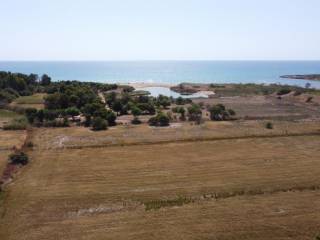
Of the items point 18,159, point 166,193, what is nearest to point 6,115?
point 18,159

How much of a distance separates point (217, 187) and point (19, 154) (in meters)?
18.8

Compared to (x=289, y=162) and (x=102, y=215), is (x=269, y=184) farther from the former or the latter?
(x=102, y=215)

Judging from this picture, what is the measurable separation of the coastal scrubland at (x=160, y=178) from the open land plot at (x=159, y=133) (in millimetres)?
128

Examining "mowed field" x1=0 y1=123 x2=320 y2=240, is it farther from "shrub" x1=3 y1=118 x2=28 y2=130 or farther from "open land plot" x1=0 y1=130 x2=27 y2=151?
"shrub" x1=3 y1=118 x2=28 y2=130

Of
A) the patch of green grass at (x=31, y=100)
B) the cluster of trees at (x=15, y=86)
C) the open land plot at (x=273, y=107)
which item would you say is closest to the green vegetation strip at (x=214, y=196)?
the open land plot at (x=273, y=107)

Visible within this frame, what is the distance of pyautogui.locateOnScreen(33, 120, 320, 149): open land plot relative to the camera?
44.8 m

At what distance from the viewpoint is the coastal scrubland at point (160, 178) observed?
22484mm

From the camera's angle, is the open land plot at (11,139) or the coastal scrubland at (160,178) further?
the open land plot at (11,139)

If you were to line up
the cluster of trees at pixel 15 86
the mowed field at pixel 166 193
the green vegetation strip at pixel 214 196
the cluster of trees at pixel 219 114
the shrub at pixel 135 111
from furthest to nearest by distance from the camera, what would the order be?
1. the cluster of trees at pixel 15 86
2. the shrub at pixel 135 111
3. the cluster of trees at pixel 219 114
4. the green vegetation strip at pixel 214 196
5. the mowed field at pixel 166 193

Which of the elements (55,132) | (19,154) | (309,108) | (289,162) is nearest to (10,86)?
(55,132)

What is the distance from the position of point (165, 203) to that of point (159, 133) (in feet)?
78.6

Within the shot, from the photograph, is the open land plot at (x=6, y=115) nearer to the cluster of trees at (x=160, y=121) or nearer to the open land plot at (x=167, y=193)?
the open land plot at (x=167, y=193)

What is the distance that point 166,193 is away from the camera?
2786 cm

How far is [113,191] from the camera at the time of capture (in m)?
28.3
